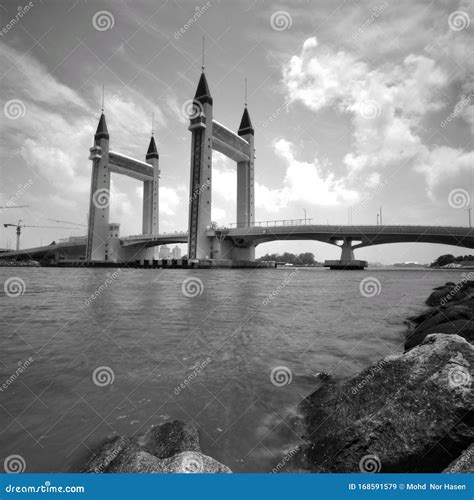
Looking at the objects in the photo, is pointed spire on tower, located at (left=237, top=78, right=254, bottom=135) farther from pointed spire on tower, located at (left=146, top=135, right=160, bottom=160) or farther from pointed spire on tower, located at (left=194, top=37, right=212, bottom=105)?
pointed spire on tower, located at (left=146, top=135, right=160, bottom=160)

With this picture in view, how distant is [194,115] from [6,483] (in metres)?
69.0

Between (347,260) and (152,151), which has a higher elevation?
(152,151)

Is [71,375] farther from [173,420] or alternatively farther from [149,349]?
[173,420]

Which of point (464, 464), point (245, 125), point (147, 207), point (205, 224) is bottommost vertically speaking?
point (464, 464)

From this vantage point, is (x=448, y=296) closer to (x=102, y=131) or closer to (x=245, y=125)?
(x=245, y=125)

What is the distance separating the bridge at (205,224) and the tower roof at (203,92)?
0.64ft

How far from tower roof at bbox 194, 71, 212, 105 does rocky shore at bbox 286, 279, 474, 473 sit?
234 feet

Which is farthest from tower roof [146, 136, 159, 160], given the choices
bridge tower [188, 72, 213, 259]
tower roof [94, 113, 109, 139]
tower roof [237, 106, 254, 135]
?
bridge tower [188, 72, 213, 259]

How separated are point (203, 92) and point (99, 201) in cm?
3901

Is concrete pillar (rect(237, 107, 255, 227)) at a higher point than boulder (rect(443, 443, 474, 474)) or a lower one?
higher

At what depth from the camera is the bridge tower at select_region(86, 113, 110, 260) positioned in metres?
81.4

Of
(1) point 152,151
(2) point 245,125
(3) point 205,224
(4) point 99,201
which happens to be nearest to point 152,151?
(1) point 152,151

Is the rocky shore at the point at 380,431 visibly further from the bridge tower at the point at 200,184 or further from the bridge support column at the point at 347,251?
the bridge tower at the point at 200,184

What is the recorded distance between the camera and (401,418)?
2588 mm
